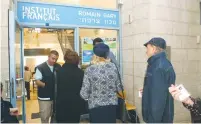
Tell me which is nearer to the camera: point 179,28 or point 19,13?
point 19,13

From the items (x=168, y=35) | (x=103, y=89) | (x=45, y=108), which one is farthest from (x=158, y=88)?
(x=168, y=35)

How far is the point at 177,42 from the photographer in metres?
4.79

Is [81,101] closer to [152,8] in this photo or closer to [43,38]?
[152,8]

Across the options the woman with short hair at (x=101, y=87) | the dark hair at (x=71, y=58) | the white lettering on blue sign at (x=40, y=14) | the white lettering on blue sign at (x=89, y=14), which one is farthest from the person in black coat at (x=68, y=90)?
the white lettering on blue sign at (x=89, y=14)

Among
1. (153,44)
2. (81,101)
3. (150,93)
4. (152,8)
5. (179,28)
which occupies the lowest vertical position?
(81,101)

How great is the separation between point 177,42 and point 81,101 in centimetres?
253

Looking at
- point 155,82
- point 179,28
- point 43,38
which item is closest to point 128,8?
point 179,28

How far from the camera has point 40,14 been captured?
431cm

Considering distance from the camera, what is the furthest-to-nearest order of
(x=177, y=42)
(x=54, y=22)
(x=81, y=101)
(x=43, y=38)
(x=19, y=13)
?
1. (x=43, y=38)
2. (x=177, y=42)
3. (x=54, y=22)
4. (x=19, y=13)
5. (x=81, y=101)

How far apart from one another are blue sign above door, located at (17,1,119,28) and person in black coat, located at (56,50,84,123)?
1.49 m

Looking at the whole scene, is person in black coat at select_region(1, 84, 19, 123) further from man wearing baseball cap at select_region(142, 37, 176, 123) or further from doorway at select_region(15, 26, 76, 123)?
man wearing baseball cap at select_region(142, 37, 176, 123)

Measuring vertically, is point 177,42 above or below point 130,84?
above

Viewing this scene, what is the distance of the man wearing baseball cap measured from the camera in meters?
2.43

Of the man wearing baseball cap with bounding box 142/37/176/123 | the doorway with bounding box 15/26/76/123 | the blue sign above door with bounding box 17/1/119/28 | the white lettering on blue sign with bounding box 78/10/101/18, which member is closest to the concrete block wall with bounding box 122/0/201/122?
the blue sign above door with bounding box 17/1/119/28
